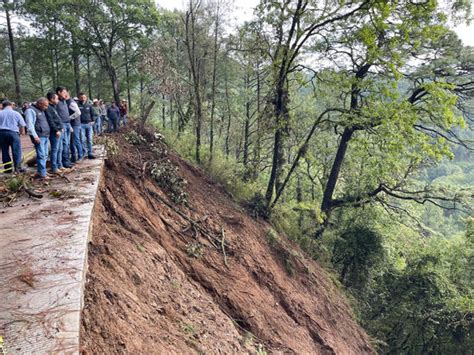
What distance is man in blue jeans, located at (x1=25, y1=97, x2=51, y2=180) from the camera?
6.15 metres

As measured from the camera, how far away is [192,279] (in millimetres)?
6570

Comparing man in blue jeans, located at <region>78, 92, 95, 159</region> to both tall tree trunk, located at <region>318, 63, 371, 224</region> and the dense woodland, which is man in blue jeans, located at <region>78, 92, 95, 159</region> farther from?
tall tree trunk, located at <region>318, 63, 371, 224</region>

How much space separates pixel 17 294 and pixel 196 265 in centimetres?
406

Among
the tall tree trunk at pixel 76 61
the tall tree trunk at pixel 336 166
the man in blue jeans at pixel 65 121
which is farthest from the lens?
the tall tree trunk at pixel 76 61

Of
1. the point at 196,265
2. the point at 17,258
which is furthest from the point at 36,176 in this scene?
the point at 196,265

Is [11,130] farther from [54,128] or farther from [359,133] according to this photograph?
[359,133]

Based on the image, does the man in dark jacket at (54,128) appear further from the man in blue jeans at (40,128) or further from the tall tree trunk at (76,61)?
the tall tree trunk at (76,61)

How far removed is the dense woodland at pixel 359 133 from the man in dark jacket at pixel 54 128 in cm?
410

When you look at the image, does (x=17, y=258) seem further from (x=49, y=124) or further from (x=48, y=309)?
(x=49, y=124)

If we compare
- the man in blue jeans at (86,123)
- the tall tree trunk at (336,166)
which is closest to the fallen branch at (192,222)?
the man in blue jeans at (86,123)

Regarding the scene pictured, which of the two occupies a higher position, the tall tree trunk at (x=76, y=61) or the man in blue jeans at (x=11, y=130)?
the tall tree trunk at (x=76, y=61)

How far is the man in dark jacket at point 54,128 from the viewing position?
6527mm

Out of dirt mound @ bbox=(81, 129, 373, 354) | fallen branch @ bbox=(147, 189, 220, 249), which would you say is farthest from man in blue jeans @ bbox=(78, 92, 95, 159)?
fallen branch @ bbox=(147, 189, 220, 249)

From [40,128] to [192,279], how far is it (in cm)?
428
